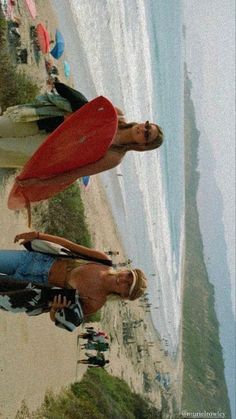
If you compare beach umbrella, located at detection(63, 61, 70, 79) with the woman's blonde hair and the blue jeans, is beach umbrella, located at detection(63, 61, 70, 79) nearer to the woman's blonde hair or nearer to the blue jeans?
the woman's blonde hair

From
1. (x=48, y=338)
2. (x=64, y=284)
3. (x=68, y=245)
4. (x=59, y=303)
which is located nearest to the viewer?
(x=59, y=303)

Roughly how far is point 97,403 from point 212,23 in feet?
258

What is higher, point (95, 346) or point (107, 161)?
point (107, 161)

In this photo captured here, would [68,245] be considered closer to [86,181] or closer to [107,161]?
[107,161]

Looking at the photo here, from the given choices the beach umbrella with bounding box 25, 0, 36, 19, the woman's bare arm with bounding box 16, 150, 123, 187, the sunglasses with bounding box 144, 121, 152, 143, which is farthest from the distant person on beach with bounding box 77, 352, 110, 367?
the sunglasses with bounding box 144, 121, 152, 143

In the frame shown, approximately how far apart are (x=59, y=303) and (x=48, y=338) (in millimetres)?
5516

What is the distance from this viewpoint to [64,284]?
425 cm

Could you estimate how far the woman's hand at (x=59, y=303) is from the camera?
4137 millimetres

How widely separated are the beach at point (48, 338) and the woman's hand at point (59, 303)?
9.68 ft

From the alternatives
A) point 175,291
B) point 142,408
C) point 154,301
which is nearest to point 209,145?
point 175,291

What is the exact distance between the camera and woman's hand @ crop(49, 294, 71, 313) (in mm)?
4137

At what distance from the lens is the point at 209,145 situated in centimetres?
9794

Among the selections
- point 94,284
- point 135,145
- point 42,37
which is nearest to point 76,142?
point 135,145

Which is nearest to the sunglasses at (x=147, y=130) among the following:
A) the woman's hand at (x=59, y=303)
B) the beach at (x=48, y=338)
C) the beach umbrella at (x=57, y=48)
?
the woman's hand at (x=59, y=303)
